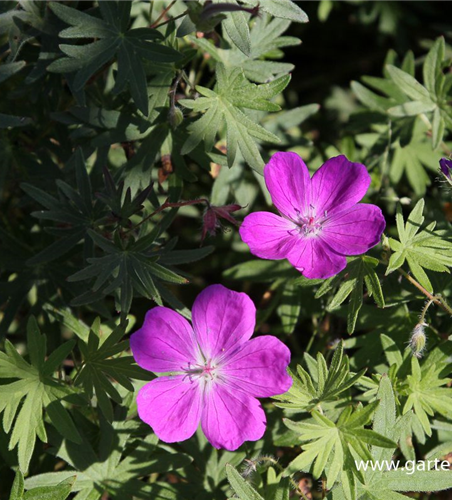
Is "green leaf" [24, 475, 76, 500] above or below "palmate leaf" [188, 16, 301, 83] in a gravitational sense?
below

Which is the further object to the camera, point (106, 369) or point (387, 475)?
point (106, 369)

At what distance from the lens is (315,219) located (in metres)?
2.36

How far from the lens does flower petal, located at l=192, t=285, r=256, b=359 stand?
7.20 feet

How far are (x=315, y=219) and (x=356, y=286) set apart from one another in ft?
0.93


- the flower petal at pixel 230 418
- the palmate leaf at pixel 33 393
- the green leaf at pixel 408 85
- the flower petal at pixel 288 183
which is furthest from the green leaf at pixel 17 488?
the green leaf at pixel 408 85

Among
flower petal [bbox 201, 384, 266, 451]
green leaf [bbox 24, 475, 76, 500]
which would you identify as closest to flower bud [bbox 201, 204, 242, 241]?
flower petal [bbox 201, 384, 266, 451]

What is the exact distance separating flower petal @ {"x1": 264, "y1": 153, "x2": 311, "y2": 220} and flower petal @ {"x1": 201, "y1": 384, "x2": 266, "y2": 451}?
2.19 feet

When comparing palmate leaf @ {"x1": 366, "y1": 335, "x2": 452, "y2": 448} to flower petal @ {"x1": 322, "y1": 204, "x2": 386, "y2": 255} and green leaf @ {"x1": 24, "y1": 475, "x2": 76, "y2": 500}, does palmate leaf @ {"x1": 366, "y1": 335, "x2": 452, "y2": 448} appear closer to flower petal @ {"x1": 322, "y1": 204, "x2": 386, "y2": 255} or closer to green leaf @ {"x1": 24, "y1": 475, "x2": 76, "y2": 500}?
flower petal @ {"x1": 322, "y1": 204, "x2": 386, "y2": 255}

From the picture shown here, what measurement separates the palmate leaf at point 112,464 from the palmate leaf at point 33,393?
218 mm

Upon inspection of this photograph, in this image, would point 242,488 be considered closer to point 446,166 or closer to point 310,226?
point 310,226

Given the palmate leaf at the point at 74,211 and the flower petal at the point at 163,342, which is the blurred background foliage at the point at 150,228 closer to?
the palmate leaf at the point at 74,211

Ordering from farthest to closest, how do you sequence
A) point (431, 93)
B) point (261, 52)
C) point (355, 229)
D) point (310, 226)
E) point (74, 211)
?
1. point (431, 93)
2. point (261, 52)
3. point (74, 211)
4. point (310, 226)
5. point (355, 229)

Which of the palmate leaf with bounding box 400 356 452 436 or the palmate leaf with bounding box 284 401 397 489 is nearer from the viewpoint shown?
the palmate leaf with bounding box 284 401 397 489

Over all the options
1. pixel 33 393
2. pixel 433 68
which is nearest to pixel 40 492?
pixel 33 393
